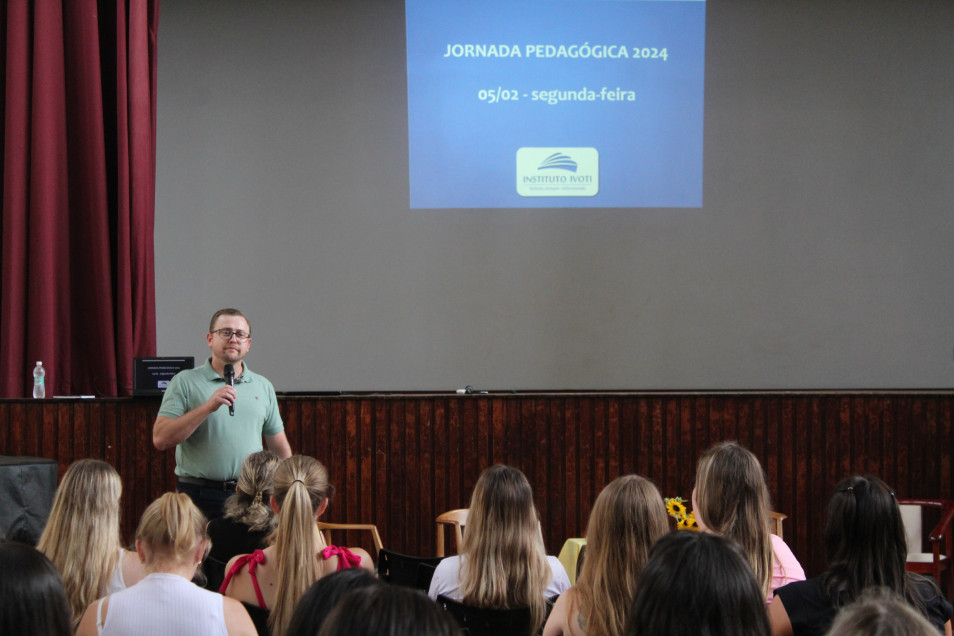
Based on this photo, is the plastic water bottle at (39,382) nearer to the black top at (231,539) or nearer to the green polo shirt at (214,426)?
the green polo shirt at (214,426)

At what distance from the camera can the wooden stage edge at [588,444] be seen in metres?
4.71

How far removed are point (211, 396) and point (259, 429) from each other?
331mm

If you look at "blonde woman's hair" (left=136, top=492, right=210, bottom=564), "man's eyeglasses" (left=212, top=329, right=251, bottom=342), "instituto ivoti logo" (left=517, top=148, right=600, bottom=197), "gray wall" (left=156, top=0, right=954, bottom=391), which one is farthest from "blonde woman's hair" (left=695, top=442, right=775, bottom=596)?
"instituto ivoti logo" (left=517, top=148, right=600, bottom=197)

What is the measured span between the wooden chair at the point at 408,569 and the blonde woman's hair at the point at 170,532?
35.4 inches

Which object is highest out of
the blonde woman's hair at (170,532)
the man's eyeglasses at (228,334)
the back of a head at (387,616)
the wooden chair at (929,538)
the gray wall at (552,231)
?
the gray wall at (552,231)

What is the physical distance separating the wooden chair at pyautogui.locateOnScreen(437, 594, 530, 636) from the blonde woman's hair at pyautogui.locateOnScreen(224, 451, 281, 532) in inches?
34.3

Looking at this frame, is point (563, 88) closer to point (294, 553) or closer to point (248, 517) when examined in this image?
point (248, 517)

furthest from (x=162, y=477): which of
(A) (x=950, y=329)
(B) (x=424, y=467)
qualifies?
(A) (x=950, y=329)

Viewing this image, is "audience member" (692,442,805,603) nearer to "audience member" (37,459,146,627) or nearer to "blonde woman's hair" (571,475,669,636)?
"blonde woman's hair" (571,475,669,636)

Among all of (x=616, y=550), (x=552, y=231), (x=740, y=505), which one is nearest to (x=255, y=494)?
(x=616, y=550)

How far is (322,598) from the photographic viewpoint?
1197 mm

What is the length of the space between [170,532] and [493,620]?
0.88m

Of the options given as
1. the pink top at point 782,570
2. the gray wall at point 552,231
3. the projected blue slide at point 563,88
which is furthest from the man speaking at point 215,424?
the projected blue slide at point 563,88

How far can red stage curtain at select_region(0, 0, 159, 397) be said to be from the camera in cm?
485
